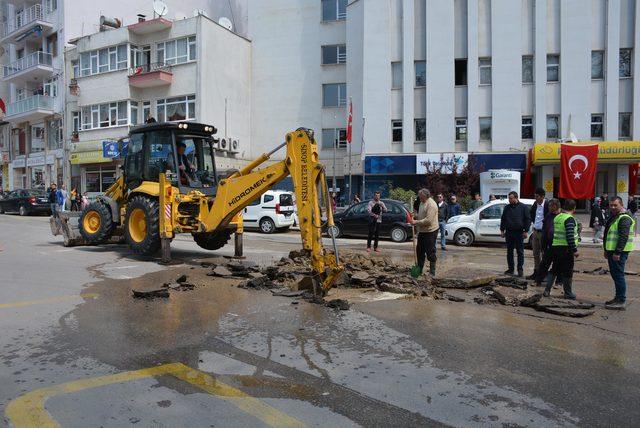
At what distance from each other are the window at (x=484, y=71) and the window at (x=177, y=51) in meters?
16.9

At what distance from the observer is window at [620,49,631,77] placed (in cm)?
2780

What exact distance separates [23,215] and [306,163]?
28359 millimetres

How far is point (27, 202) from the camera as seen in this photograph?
30359 mm

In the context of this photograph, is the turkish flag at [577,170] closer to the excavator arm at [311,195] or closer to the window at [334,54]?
the window at [334,54]

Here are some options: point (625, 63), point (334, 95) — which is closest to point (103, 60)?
point (334, 95)

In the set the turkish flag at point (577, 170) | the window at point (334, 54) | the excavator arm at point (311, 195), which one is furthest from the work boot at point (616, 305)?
the window at point (334, 54)

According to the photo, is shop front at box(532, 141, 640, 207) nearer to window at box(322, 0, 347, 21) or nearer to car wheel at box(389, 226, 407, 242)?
car wheel at box(389, 226, 407, 242)

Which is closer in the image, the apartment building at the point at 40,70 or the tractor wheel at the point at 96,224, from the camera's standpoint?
the tractor wheel at the point at 96,224

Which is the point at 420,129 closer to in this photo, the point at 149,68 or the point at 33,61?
the point at 149,68

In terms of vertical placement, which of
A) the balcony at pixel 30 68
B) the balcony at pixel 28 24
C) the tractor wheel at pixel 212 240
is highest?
the balcony at pixel 28 24

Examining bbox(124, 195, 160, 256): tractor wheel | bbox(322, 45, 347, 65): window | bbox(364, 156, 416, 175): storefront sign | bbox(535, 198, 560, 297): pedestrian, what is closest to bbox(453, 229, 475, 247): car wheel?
bbox(535, 198, 560, 297): pedestrian

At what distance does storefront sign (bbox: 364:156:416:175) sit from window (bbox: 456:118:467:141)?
9.39 ft

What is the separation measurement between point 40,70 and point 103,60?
317 inches

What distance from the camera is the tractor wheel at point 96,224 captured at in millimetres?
13234
